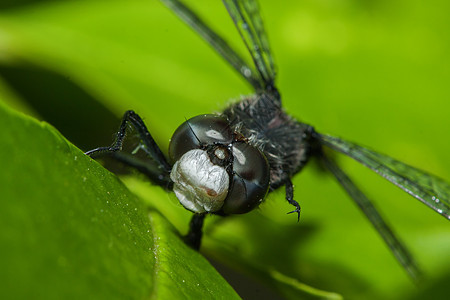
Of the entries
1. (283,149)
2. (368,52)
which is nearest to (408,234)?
(283,149)

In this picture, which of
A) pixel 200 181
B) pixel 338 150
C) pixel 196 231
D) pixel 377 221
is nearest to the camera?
pixel 200 181

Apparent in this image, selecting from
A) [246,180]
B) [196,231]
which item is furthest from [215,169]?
[196,231]

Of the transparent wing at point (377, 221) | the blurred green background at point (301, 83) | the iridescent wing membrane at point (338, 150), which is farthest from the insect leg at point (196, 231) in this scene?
the transparent wing at point (377, 221)

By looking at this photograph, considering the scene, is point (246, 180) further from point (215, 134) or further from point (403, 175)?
point (403, 175)

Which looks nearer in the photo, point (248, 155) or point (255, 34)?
point (248, 155)

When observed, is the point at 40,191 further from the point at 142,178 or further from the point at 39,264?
the point at 142,178

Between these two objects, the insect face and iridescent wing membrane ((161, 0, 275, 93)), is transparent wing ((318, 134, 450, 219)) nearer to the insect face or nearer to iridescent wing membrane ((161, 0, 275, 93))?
iridescent wing membrane ((161, 0, 275, 93))
